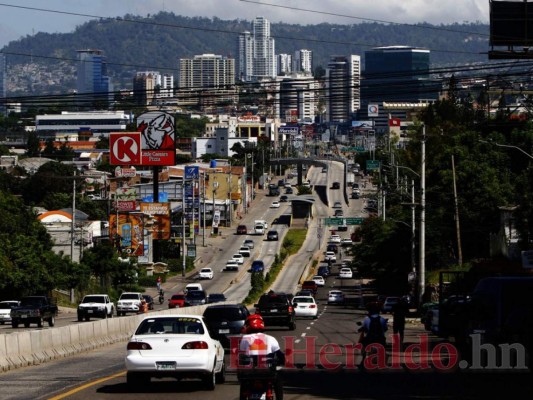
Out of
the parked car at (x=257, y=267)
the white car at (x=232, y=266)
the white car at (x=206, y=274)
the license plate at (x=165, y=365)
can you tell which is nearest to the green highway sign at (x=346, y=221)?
the parked car at (x=257, y=267)

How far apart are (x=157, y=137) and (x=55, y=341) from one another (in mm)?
67625

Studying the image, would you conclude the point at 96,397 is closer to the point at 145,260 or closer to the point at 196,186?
the point at 145,260

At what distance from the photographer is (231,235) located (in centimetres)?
16638

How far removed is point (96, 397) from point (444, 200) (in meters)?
74.2

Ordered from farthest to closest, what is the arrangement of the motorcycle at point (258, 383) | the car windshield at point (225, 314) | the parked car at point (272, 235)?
the parked car at point (272, 235)
the car windshield at point (225, 314)
the motorcycle at point (258, 383)

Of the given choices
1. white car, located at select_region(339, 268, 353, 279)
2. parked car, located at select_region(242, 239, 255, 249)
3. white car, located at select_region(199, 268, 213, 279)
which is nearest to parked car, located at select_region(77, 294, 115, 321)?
white car, located at select_region(199, 268, 213, 279)

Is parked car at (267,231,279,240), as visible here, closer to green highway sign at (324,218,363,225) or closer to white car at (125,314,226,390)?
green highway sign at (324,218,363,225)

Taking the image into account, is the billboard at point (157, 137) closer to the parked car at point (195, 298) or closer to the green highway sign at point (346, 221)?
the parked car at point (195, 298)

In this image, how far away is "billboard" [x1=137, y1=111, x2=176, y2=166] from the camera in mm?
101188

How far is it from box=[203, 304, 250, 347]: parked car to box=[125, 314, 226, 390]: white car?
12468mm

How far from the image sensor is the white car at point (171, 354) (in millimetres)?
24359

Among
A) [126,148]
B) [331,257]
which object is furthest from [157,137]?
[331,257]

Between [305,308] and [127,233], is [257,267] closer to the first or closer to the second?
[127,233]

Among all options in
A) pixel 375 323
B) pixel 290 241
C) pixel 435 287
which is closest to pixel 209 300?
pixel 435 287
